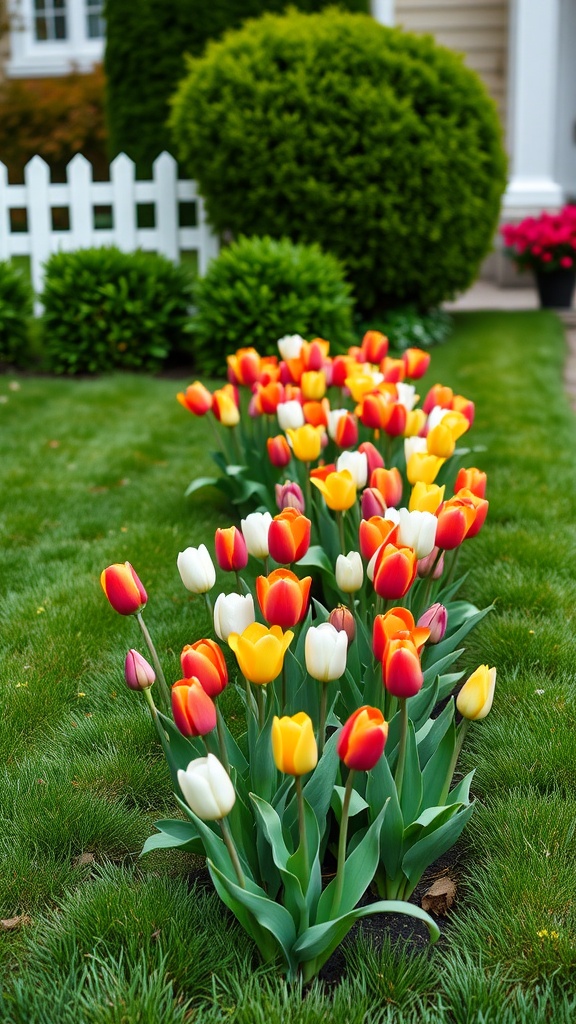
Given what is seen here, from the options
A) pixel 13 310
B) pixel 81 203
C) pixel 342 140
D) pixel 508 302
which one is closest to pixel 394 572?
pixel 13 310

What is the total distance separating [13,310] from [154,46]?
333cm

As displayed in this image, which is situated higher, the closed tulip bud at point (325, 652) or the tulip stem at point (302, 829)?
the closed tulip bud at point (325, 652)

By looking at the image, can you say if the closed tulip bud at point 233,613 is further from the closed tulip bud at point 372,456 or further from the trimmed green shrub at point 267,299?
the trimmed green shrub at point 267,299

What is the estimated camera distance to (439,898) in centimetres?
173

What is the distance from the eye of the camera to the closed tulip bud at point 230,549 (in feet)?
6.09

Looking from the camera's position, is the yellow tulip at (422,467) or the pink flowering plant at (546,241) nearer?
the yellow tulip at (422,467)

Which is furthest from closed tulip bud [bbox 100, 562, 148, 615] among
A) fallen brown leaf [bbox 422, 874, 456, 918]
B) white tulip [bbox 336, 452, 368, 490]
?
white tulip [bbox 336, 452, 368, 490]

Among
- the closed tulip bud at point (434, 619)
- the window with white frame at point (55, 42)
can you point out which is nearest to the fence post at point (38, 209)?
the closed tulip bud at point (434, 619)

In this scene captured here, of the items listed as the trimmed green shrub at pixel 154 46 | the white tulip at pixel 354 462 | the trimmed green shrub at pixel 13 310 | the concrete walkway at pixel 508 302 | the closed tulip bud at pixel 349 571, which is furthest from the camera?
the trimmed green shrub at pixel 154 46

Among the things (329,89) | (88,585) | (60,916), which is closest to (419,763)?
(60,916)

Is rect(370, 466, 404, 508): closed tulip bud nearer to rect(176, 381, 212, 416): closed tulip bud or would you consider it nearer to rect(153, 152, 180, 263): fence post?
rect(176, 381, 212, 416): closed tulip bud

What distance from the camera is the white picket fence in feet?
23.9

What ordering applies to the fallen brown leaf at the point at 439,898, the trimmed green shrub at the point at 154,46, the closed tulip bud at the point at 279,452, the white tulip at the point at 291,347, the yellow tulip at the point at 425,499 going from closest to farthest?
1. the fallen brown leaf at the point at 439,898
2. the yellow tulip at the point at 425,499
3. the closed tulip bud at the point at 279,452
4. the white tulip at the point at 291,347
5. the trimmed green shrub at the point at 154,46

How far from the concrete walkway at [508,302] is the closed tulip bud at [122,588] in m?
5.75
